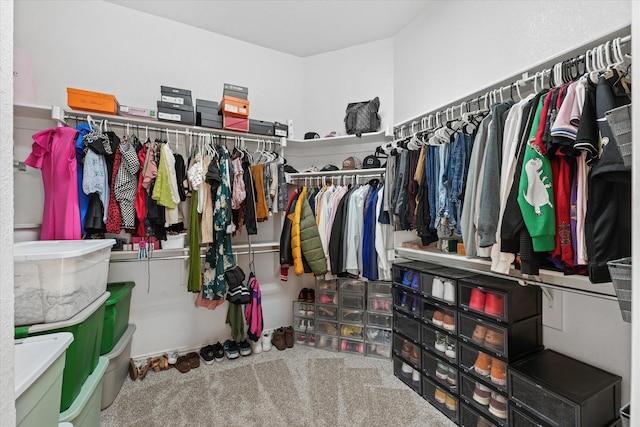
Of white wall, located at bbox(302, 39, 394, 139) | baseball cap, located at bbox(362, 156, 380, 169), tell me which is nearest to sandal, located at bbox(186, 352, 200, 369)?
baseball cap, located at bbox(362, 156, 380, 169)

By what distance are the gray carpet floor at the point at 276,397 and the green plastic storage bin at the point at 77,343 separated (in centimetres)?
55

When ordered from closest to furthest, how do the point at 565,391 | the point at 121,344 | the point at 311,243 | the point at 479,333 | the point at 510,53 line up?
1. the point at 565,391
2. the point at 479,333
3. the point at 510,53
4. the point at 121,344
5. the point at 311,243

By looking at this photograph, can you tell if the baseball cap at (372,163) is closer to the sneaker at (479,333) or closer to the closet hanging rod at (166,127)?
the closet hanging rod at (166,127)

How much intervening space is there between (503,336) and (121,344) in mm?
2415

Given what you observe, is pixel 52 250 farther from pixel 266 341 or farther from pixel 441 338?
pixel 441 338

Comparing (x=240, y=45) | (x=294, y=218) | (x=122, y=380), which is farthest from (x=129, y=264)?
(x=240, y=45)

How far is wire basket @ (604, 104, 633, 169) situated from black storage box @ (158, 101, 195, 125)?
2.48 meters

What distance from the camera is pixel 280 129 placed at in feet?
8.98

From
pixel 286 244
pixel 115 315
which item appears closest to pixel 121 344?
pixel 115 315

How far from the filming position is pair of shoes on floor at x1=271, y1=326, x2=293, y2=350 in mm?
2672

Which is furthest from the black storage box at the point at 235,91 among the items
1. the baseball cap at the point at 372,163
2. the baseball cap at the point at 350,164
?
the baseball cap at the point at 372,163

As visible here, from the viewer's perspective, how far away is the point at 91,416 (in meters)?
1.45

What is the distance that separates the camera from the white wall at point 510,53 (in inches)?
54.5

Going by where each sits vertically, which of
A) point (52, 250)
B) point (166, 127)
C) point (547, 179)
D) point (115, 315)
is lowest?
point (115, 315)
